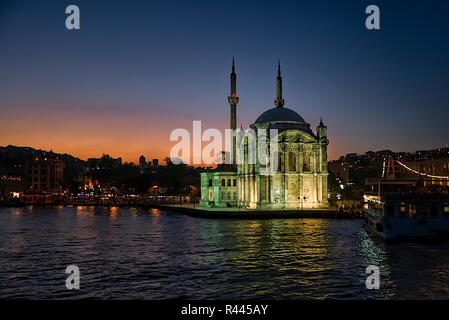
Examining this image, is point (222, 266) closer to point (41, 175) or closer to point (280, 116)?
point (280, 116)

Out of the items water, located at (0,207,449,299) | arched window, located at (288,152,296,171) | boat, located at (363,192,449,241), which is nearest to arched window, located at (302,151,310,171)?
arched window, located at (288,152,296,171)

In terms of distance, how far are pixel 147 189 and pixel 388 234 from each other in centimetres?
12409

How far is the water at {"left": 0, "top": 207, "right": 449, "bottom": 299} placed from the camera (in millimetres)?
23094

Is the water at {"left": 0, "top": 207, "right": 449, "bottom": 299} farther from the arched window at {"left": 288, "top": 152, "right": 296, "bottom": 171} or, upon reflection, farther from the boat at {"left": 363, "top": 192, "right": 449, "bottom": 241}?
the arched window at {"left": 288, "top": 152, "right": 296, "bottom": 171}

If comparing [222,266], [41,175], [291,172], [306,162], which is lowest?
[222,266]

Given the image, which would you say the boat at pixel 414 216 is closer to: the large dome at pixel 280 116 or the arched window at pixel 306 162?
the arched window at pixel 306 162

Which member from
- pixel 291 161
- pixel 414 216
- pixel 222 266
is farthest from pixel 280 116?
pixel 222 266

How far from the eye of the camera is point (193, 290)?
23.5 metres

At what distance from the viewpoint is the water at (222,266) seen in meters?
23.1

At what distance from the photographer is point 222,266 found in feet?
99.1

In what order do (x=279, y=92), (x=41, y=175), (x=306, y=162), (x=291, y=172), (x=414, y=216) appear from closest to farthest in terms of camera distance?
(x=414, y=216) < (x=291, y=172) < (x=306, y=162) < (x=279, y=92) < (x=41, y=175)

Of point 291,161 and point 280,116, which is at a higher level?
point 280,116

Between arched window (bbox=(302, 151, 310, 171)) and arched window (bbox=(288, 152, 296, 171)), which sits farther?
arched window (bbox=(302, 151, 310, 171))
